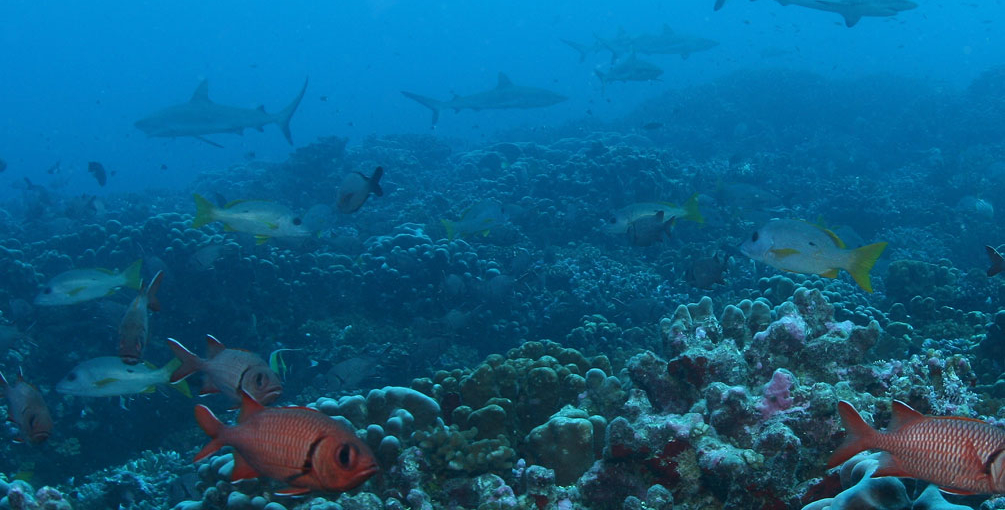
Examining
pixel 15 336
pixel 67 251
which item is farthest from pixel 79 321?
pixel 67 251

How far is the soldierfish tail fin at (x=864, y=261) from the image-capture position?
402 cm

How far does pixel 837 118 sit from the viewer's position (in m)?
26.8

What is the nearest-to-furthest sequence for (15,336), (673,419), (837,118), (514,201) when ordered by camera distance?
(673,419) → (15,336) → (514,201) → (837,118)

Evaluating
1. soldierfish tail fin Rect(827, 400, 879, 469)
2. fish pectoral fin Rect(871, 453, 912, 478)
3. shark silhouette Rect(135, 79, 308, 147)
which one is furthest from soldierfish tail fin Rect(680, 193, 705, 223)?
shark silhouette Rect(135, 79, 308, 147)

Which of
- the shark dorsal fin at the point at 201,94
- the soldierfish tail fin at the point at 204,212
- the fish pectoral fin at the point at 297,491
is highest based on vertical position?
the fish pectoral fin at the point at 297,491

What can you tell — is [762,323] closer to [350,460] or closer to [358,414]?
[358,414]

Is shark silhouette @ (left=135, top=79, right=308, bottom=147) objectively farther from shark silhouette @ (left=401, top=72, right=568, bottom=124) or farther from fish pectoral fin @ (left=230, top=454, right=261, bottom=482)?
fish pectoral fin @ (left=230, top=454, right=261, bottom=482)

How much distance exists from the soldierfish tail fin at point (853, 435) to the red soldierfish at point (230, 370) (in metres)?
3.20

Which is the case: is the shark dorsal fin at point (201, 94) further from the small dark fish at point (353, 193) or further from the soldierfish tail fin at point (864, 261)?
the soldierfish tail fin at point (864, 261)

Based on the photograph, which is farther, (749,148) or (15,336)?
(749,148)

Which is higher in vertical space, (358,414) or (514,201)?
(358,414)

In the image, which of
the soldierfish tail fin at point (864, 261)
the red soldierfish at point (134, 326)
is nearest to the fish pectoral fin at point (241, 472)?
the red soldierfish at point (134, 326)

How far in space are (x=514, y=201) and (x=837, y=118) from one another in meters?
21.3

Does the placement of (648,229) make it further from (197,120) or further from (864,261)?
(197,120)
